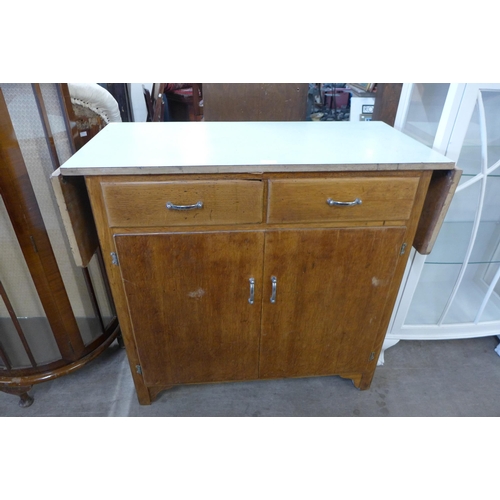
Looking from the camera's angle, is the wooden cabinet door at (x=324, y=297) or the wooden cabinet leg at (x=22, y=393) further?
the wooden cabinet leg at (x=22, y=393)

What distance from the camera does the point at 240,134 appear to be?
3.89 ft

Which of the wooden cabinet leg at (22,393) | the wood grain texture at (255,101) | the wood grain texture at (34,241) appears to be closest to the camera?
the wood grain texture at (34,241)

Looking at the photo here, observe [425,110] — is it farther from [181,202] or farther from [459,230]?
[181,202]

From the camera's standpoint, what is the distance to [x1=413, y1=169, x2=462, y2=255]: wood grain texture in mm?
1029

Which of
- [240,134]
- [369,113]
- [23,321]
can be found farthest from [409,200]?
[23,321]

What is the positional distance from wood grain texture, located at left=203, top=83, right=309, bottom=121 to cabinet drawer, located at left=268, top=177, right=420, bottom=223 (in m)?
0.76

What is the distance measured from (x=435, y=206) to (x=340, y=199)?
0.33 meters

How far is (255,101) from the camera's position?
1583 millimetres

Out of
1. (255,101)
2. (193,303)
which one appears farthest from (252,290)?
(255,101)

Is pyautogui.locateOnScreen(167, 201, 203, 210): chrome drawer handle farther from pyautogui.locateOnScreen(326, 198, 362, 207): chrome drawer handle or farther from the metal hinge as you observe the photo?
pyautogui.locateOnScreen(326, 198, 362, 207): chrome drawer handle

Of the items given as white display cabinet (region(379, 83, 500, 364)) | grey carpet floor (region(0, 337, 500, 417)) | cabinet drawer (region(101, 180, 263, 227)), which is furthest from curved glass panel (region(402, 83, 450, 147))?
grey carpet floor (region(0, 337, 500, 417))

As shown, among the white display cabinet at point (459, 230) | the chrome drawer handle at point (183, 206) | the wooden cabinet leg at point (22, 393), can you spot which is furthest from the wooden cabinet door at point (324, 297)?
the wooden cabinet leg at point (22, 393)

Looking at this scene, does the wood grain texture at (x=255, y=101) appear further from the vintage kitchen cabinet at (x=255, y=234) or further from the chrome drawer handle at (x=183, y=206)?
the chrome drawer handle at (x=183, y=206)

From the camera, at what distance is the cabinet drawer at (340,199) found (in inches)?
38.5
